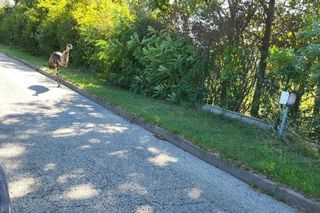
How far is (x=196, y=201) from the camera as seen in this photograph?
16.6 ft

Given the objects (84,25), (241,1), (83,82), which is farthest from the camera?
(84,25)

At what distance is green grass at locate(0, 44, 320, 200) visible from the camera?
583 centimetres

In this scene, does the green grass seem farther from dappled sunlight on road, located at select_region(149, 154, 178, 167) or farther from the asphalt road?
dappled sunlight on road, located at select_region(149, 154, 178, 167)

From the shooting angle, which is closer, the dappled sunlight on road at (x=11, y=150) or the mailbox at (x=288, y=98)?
the dappled sunlight on road at (x=11, y=150)

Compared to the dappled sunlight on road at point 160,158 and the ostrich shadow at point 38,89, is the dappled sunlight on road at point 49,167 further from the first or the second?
the ostrich shadow at point 38,89

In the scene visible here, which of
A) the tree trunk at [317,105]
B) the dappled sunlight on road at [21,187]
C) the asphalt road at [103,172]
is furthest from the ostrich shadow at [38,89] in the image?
the tree trunk at [317,105]

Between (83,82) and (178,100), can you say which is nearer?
(178,100)

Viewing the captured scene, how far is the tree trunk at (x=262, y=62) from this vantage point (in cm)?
923

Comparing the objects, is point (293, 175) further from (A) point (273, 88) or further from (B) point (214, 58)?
(B) point (214, 58)

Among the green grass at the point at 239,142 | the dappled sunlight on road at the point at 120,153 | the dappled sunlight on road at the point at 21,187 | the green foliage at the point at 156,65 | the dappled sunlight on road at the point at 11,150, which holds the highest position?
the green foliage at the point at 156,65

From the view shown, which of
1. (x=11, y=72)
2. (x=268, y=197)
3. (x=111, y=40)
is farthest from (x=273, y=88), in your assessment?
(x=11, y=72)

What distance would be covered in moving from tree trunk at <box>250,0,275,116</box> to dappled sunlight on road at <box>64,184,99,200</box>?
5042mm

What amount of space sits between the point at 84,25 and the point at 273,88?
10.5 meters

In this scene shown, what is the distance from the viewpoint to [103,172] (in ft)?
18.9
